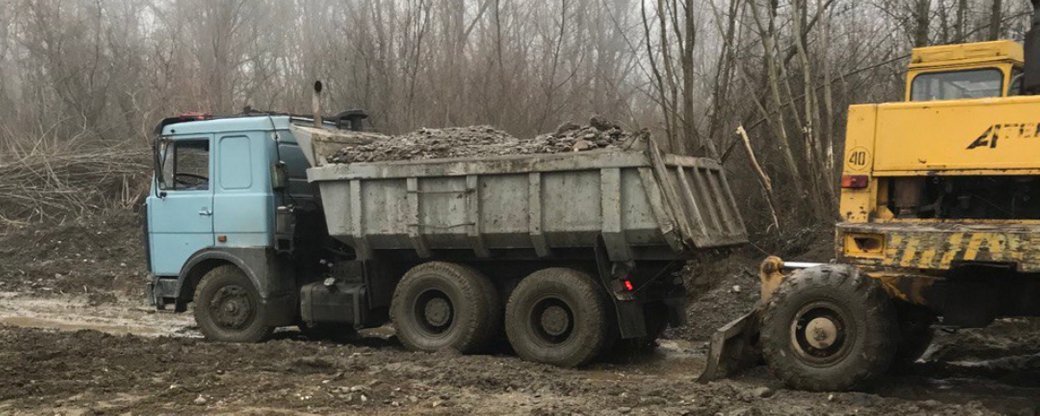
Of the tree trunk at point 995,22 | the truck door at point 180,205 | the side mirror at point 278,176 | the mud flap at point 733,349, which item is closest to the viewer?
the mud flap at point 733,349

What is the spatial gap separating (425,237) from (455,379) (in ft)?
6.65

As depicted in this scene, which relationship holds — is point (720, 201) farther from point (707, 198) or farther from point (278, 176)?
point (278, 176)

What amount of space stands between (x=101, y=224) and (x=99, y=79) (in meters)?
7.67

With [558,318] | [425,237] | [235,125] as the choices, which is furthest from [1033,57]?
[235,125]

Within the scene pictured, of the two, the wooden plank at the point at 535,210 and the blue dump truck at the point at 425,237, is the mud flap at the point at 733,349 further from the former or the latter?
the wooden plank at the point at 535,210

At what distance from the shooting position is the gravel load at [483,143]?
851 cm

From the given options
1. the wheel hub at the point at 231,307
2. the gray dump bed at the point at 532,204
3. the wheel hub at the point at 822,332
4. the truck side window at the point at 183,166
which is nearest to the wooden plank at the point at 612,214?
the gray dump bed at the point at 532,204

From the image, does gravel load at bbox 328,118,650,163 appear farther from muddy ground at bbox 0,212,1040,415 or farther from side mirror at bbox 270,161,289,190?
muddy ground at bbox 0,212,1040,415

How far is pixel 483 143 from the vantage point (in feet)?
30.7

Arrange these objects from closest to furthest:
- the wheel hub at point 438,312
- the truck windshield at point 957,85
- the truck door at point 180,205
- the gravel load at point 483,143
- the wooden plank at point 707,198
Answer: the truck windshield at point 957,85, the gravel load at point 483,143, the wooden plank at point 707,198, the wheel hub at point 438,312, the truck door at point 180,205

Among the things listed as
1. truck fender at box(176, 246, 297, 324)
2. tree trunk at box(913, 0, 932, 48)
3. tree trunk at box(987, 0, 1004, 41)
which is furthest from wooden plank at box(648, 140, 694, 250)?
tree trunk at box(987, 0, 1004, 41)

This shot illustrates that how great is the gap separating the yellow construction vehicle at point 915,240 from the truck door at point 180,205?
19.0ft

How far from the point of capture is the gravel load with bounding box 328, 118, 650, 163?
8.51 meters

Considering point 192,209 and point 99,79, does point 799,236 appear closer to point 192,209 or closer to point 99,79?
point 192,209
